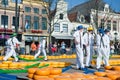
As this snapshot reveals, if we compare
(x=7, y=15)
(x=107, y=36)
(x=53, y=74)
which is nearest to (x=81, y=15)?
(x=7, y=15)

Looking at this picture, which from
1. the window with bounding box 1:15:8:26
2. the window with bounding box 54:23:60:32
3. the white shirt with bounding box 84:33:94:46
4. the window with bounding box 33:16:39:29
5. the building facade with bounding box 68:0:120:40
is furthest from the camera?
the building facade with bounding box 68:0:120:40

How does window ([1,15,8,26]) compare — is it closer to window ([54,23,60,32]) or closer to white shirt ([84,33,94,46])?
window ([54,23,60,32])

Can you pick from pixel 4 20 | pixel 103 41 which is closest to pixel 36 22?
pixel 4 20

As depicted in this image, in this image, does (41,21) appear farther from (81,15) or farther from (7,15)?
(81,15)

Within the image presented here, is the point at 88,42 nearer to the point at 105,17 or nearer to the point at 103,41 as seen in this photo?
the point at 103,41

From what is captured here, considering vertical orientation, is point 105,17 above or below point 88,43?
above

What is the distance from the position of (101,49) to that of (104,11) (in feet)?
158

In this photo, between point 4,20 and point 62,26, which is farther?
point 62,26

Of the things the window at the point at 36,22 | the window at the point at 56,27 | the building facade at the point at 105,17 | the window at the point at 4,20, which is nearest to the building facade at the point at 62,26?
the window at the point at 56,27

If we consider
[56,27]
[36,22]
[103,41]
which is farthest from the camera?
[56,27]

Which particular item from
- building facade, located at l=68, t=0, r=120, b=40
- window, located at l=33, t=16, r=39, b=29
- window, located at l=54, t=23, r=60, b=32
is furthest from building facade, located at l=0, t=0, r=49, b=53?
building facade, located at l=68, t=0, r=120, b=40

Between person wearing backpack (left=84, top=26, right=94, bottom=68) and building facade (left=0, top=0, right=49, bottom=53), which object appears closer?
person wearing backpack (left=84, top=26, right=94, bottom=68)

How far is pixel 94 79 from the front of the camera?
25.2 ft

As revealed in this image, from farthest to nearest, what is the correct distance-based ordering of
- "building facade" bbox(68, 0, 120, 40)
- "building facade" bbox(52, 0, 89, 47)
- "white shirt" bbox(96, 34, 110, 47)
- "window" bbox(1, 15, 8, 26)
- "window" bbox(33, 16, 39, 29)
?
"building facade" bbox(68, 0, 120, 40) < "building facade" bbox(52, 0, 89, 47) < "window" bbox(33, 16, 39, 29) < "window" bbox(1, 15, 8, 26) < "white shirt" bbox(96, 34, 110, 47)
